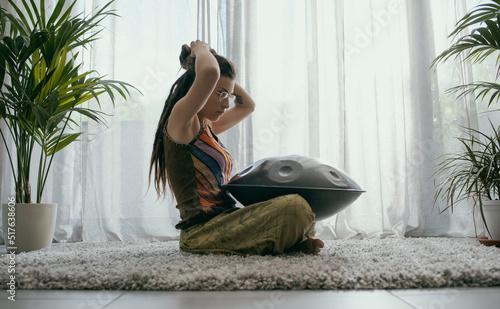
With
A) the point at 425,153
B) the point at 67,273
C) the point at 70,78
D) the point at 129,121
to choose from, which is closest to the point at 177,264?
the point at 67,273

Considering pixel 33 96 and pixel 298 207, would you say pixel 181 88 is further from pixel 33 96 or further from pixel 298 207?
pixel 33 96

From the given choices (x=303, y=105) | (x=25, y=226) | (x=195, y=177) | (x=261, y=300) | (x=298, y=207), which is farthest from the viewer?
(x=303, y=105)

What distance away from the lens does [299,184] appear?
1.27m

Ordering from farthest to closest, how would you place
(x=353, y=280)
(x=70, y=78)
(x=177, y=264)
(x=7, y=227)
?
(x=70, y=78), (x=7, y=227), (x=177, y=264), (x=353, y=280)

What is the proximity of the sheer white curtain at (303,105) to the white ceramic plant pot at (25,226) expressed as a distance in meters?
0.53

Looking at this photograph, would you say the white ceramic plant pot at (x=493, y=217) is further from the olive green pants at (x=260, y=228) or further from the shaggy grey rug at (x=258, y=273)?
the olive green pants at (x=260, y=228)

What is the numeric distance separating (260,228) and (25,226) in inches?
41.9

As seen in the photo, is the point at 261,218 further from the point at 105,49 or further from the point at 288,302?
the point at 105,49

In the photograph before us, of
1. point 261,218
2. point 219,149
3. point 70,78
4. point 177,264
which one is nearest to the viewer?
point 177,264

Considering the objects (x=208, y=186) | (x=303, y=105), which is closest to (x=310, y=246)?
(x=208, y=186)

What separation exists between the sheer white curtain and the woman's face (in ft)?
2.60

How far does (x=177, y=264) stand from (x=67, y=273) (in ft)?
0.87

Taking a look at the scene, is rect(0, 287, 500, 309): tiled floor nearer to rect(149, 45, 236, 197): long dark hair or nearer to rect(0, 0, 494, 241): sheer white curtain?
rect(149, 45, 236, 197): long dark hair

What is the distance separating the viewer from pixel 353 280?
0.85 meters
